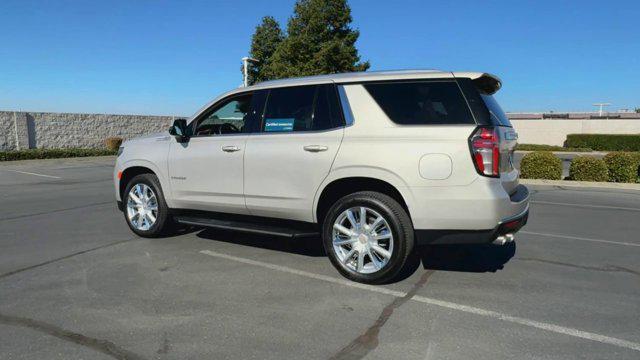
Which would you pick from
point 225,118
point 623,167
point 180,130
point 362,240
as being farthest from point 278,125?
point 623,167

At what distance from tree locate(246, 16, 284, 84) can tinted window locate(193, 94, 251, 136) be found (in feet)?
103

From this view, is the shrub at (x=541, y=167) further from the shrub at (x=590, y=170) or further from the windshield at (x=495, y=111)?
the windshield at (x=495, y=111)

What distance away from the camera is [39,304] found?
391cm

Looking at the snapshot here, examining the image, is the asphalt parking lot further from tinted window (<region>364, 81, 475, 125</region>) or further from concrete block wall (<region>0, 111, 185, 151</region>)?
concrete block wall (<region>0, 111, 185, 151</region>)

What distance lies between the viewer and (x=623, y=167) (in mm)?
13422

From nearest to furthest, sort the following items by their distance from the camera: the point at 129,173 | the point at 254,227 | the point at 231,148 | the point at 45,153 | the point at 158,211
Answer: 1. the point at 254,227
2. the point at 231,148
3. the point at 158,211
4. the point at 129,173
5. the point at 45,153

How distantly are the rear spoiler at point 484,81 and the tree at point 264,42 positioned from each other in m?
32.6

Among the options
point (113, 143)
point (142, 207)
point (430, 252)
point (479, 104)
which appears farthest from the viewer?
point (113, 143)

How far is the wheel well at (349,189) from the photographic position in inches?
174

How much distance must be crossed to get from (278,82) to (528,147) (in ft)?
105

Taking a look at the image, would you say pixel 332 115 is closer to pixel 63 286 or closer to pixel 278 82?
pixel 278 82

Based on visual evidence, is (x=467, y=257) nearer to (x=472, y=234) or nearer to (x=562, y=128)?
(x=472, y=234)

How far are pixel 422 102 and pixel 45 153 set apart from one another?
2269 cm

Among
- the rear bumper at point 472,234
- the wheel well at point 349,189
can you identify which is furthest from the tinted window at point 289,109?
the rear bumper at point 472,234
